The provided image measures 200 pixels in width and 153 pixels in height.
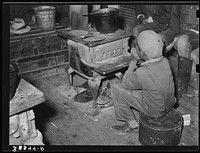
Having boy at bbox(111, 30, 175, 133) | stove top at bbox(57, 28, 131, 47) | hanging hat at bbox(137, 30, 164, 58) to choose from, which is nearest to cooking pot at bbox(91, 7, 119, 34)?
stove top at bbox(57, 28, 131, 47)

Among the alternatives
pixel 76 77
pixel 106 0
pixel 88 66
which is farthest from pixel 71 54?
pixel 106 0

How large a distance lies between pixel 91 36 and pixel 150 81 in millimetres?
1766

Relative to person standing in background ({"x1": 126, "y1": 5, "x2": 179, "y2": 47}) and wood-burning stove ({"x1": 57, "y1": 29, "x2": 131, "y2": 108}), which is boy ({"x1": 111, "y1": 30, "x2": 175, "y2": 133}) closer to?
wood-burning stove ({"x1": 57, "y1": 29, "x2": 131, "y2": 108})

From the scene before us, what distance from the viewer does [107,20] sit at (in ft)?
15.7

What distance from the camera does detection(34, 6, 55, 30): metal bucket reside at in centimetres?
619

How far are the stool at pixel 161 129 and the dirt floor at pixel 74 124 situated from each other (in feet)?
1.07

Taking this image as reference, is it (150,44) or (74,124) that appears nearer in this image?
(150,44)

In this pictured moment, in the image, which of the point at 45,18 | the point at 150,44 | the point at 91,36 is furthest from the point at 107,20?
the point at 45,18

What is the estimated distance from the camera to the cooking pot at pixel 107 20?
15.6 ft

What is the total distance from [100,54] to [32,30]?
220cm

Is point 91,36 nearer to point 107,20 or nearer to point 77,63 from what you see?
A: point 107,20

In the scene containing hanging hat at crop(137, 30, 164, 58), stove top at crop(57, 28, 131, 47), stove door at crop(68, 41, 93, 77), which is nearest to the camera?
hanging hat at crop(137, 30, 164, 58)

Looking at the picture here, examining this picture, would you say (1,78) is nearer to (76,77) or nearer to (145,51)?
(145,51)

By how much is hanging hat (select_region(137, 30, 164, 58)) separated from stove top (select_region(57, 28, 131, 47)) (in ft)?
3.96
